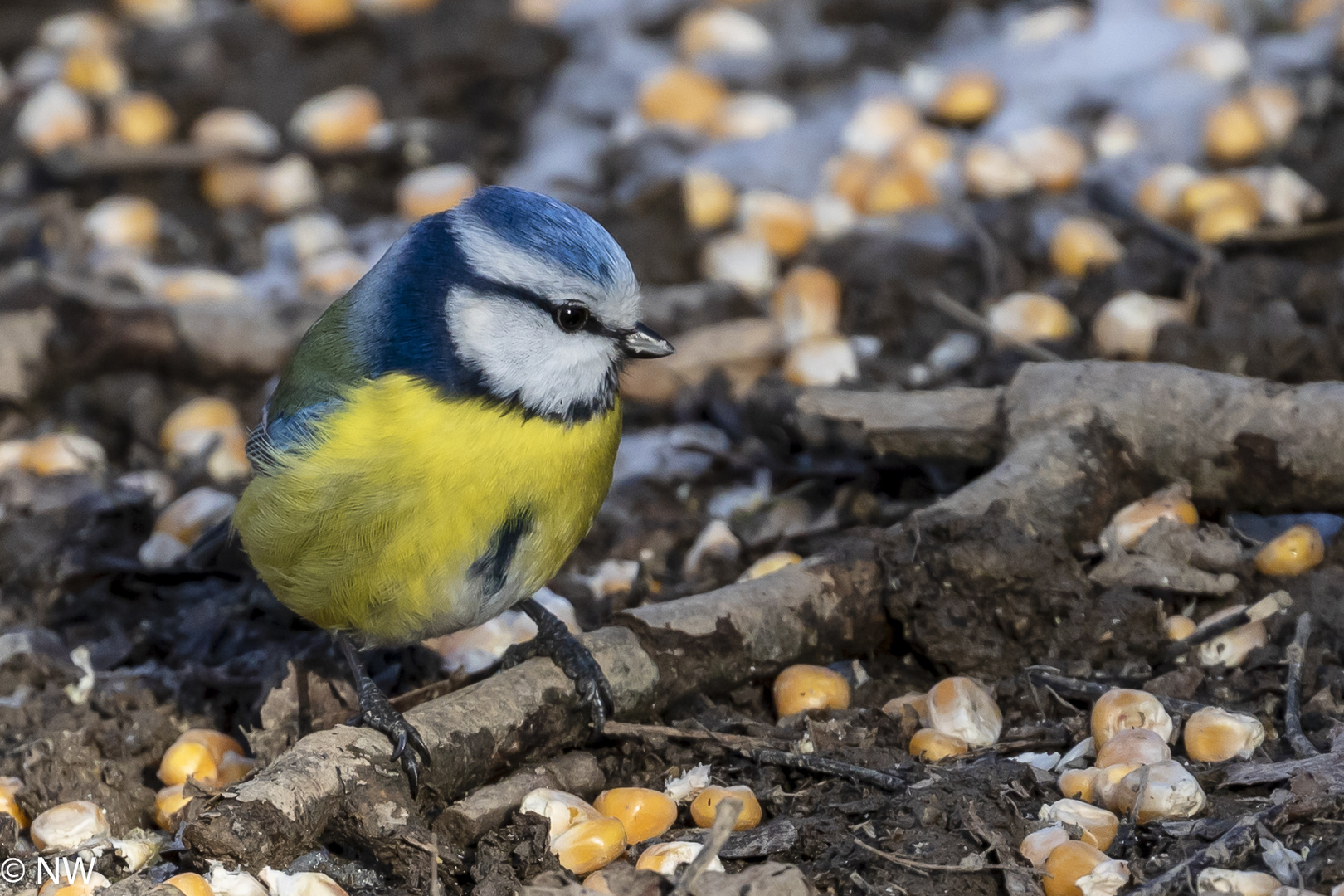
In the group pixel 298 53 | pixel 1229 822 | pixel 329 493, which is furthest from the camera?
pixel 298 53

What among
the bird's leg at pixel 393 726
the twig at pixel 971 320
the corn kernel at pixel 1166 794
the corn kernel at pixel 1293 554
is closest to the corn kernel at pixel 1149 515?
the corn kernel at pixel 1293 554

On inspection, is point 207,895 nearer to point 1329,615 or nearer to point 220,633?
point 220,633

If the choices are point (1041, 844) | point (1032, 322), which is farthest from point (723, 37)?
point (1041, 844)

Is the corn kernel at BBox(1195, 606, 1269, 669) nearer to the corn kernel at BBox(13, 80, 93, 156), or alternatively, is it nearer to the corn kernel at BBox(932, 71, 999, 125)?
the corn kernel at BBox(932, 71, 999, 125)

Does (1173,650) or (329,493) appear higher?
(329,493)

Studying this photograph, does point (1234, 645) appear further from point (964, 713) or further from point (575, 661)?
point (575, 661)

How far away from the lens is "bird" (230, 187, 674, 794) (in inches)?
106

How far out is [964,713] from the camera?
2.67 m

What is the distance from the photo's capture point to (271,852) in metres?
2.34

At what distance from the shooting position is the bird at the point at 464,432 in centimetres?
269

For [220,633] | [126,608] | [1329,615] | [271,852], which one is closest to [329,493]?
[271,852]

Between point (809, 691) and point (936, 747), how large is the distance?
0.32 m

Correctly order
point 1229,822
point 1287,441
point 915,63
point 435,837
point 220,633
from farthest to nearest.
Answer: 1. point 915,63
2. point 220,633
3. point 1287,441
4. point 435,837
5. point 1229,822

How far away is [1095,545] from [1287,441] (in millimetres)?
460
